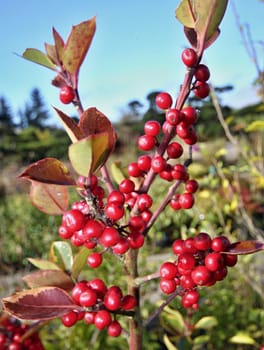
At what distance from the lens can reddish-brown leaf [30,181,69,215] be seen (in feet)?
1.79

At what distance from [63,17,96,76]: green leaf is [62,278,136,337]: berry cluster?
280 mm

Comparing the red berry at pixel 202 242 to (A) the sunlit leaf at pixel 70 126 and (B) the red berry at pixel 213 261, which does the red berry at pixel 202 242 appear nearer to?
(B) the red berry at pixel 213 261

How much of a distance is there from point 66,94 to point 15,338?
49 centimetres

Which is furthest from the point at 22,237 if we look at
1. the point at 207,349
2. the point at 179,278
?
the point at 179,278

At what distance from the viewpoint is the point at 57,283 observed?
1.94ft

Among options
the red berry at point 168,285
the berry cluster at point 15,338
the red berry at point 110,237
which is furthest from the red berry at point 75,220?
the berry cluster at point 15,338

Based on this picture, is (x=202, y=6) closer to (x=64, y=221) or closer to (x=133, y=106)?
(x=64, y=221)

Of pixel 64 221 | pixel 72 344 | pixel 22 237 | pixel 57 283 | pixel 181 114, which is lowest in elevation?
pixel 22 237

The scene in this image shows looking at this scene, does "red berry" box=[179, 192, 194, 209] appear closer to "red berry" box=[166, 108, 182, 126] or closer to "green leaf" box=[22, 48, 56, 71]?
"red berry" box=[166, 108, 182, 126]

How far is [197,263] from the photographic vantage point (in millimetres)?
494

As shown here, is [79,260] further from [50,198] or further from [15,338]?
[15,338]

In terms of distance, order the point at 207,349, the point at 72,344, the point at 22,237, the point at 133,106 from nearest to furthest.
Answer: the point at 133,106 → the point at 72,344 → the point at 207,349 → the point at 22,237

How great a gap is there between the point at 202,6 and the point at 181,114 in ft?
0.39

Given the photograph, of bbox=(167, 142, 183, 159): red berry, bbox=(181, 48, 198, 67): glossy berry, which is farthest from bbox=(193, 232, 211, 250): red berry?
bbox=(181, 48, 198, 67): glossy berry
